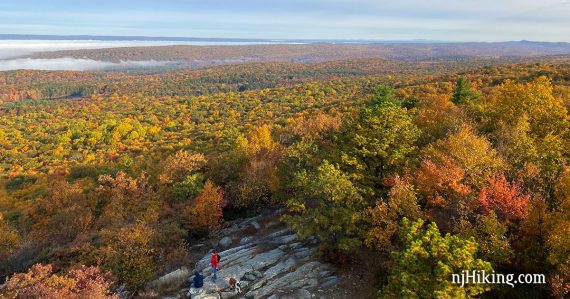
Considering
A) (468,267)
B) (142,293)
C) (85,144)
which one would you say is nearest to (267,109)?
(85,144)

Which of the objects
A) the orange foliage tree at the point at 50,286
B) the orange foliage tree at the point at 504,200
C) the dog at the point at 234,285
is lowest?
the dog at the point at 234,285


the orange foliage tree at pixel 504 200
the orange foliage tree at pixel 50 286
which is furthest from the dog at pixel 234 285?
the orange foliage tree at pixel 504 200

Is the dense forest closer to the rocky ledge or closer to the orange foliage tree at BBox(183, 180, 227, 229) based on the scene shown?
the orange foliage tree at BBox(183, 180, 227, 229)

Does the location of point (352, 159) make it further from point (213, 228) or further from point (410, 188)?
point (213, 228)

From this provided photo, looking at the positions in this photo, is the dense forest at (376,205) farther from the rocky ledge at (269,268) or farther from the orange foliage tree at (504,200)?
the rocky ledge at (269,268)

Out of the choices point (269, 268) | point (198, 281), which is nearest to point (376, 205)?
point (269, 268)

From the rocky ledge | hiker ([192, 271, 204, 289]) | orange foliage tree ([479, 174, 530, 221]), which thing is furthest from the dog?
orange foliage tree ([479, 174, 530, 221])

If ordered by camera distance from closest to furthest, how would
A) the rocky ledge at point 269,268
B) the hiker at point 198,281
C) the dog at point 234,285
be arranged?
1. the rocky ledge at point 269,268
2. the dog at point 234,285
3. the hiker at point 198,281

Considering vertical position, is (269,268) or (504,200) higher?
(504,200)

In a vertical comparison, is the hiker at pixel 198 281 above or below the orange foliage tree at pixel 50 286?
below

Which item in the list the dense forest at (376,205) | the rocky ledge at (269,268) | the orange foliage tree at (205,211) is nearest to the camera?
the dense forest at (376,205)

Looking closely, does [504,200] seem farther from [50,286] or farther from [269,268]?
[50,286]
